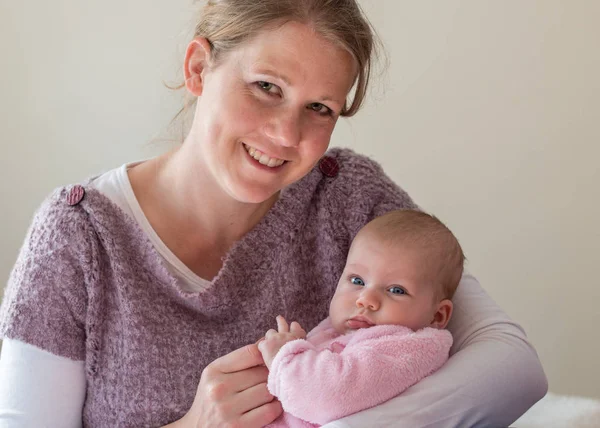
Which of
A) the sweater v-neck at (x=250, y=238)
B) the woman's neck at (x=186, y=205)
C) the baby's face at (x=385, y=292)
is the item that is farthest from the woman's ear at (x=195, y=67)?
the baby's face at (x=385, y=292)

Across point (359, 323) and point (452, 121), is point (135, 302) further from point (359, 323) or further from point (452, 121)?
point (452, 121)

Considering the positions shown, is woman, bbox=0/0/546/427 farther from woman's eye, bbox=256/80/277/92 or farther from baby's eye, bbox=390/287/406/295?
baby's eye, bbox=390/287/406/295

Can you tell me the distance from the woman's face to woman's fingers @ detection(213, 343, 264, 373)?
29 cm

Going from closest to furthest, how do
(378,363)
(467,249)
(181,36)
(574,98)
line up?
(378,363) → (181,36) → (574,98) → (467,249)

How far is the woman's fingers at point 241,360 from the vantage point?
4.49 feet

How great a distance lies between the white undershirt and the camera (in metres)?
1.28

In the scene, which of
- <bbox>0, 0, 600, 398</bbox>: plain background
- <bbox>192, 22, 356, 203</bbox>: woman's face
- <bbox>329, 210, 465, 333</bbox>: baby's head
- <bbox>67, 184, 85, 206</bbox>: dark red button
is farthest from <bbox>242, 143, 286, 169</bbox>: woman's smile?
<bbox>0, 0, 600, 398</bbox>: plain background

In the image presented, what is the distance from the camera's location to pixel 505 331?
4.83 feet

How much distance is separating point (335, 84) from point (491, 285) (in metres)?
1.20

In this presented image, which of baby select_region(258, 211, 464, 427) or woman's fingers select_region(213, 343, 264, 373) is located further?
woman's fingers select_region(213, 343, 264, 373)

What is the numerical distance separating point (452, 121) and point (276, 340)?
1183mm

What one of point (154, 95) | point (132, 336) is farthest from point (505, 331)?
point (154, 95)

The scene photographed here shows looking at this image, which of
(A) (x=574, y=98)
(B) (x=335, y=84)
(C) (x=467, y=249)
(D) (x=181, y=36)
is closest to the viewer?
(B) (x=335, y=84)

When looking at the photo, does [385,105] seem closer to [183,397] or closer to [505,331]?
[505,331]
